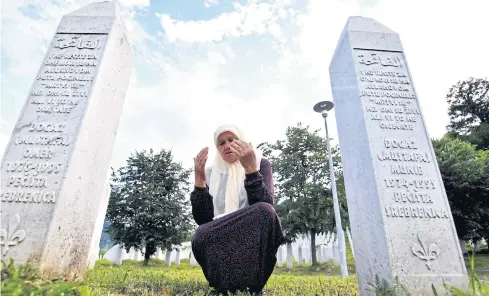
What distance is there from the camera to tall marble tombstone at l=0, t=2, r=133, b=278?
295 cm

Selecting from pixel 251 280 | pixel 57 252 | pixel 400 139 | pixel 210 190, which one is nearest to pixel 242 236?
pixel 251 280

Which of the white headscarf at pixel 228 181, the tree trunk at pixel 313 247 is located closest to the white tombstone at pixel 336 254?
the tree trunk at pixel 313 247

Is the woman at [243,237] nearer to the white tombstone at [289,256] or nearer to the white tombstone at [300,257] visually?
the white tombstone at [289,256]

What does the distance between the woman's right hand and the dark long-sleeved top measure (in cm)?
6

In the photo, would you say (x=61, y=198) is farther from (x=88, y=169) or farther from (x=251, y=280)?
(x=251, y=280)

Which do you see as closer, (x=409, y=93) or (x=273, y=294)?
(x=273, y=294)

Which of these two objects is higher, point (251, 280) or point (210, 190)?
point (210, 190)

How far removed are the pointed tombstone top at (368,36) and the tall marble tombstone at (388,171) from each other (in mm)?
14

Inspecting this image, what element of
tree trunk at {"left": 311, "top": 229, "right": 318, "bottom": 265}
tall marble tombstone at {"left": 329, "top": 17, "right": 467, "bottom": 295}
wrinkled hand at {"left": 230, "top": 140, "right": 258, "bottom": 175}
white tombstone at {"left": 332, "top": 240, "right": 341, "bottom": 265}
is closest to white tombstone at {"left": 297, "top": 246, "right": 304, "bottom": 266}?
tree trunk at {"left": 311, "top": 229, "right": 318, "bottom": 265}

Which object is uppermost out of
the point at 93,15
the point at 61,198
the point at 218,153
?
the point at 93,15

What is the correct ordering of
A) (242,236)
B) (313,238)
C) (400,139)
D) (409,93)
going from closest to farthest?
(242,236)
(400,139)
(409,93)
(313,238)

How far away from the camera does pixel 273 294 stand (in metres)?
3.19

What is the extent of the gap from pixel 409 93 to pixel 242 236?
289cm

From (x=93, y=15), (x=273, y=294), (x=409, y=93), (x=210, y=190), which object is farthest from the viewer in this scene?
(x=93, y=15)
